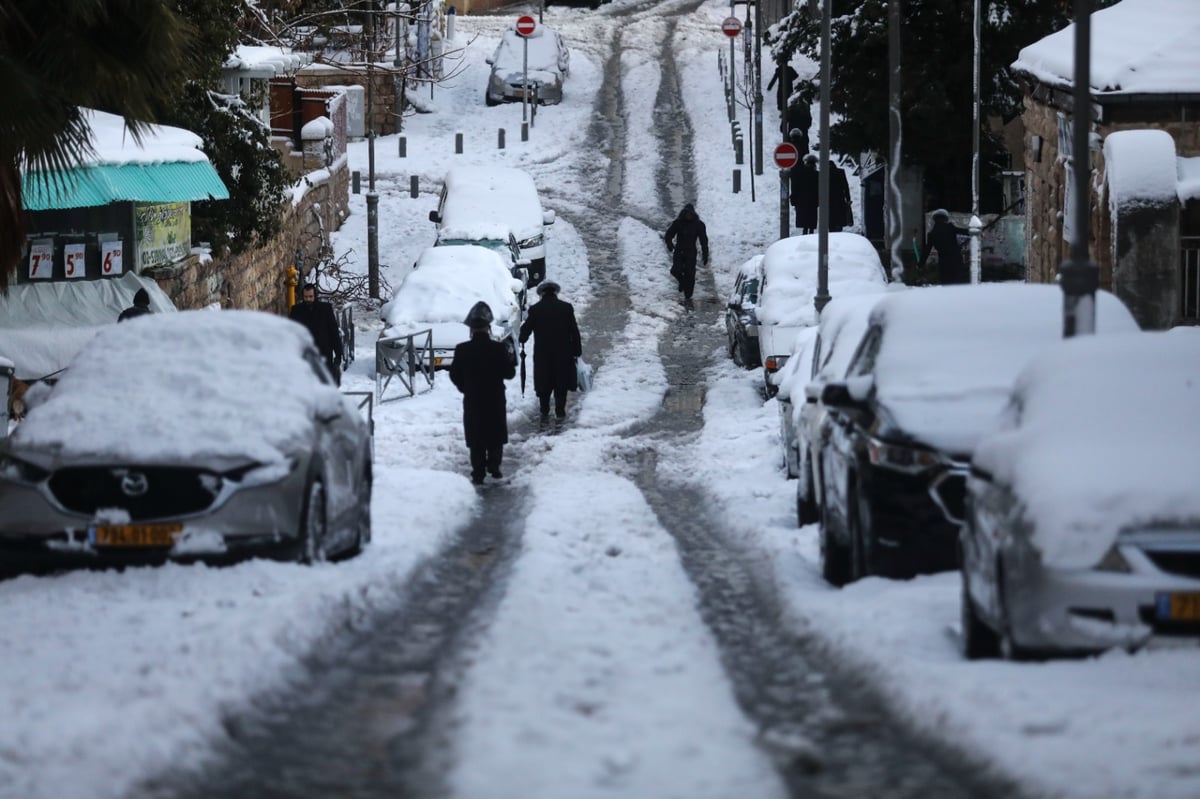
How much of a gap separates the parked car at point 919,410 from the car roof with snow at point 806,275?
13.2m

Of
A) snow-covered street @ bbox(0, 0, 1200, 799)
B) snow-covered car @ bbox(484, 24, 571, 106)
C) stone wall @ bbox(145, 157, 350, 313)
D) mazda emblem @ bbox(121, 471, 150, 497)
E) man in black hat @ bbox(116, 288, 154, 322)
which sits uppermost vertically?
snow-covered car @ bbox(484, 24, 571, 106)

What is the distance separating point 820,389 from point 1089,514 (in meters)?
4.42

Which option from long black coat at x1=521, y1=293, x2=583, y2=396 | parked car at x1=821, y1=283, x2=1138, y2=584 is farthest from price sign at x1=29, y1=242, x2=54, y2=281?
parked car at x1=821, y1=283, x2=1138, y2=584

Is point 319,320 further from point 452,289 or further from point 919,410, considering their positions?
point 919,410

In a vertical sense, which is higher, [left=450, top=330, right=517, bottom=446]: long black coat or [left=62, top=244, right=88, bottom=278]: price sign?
[left=62, top=244, right=88, bottom=278]: price sign

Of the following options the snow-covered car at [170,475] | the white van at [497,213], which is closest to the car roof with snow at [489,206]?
the white van at [497,213]

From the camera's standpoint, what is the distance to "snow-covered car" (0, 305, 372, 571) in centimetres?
1078

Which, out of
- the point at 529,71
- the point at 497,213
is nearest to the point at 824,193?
the point at 497,213

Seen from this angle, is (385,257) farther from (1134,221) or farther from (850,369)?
(850,369)

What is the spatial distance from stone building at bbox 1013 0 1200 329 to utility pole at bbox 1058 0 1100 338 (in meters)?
11.9

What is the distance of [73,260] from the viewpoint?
22922mm

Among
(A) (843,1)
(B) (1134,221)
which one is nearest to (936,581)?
(B) (1134,221)

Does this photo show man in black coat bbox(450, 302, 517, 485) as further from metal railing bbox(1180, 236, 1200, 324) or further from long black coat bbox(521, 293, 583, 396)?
metal railing bbox(1180, 236, 1200, 324)

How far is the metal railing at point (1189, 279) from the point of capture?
79.5ft
